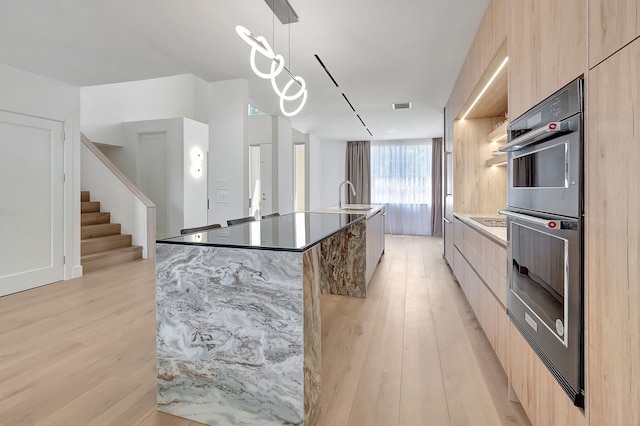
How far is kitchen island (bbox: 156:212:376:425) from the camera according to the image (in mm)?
1367

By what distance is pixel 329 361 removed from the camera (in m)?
2.04

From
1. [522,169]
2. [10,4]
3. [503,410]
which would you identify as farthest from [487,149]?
[10,4]

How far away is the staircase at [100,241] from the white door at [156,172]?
4.85 ft

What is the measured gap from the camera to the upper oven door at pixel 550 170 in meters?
1.04

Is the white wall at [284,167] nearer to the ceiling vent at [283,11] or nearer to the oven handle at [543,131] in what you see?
the ceiling vent at [283,11]

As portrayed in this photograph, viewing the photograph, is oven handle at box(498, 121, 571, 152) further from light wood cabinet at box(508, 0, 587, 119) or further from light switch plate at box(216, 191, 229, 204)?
light switch plate at box(216, 191, 229, 204)

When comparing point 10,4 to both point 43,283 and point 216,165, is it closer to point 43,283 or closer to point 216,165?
point 216,165

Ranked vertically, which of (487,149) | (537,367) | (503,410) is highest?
(487,149)

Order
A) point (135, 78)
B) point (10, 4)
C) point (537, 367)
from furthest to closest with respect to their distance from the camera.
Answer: point (135, 78) < point (10, 4) < point (537, 367)

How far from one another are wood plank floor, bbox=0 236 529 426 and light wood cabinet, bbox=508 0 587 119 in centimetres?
145

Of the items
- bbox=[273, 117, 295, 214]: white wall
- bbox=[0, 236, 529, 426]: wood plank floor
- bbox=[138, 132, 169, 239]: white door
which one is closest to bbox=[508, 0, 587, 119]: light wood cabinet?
bbox=[0, 236, 529, 426]: wood plank floor

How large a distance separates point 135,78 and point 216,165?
1357 millimetres

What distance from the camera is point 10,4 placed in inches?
95.0

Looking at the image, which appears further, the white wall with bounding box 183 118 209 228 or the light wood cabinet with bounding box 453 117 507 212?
the white wall with bounding box 183 118 209 228
